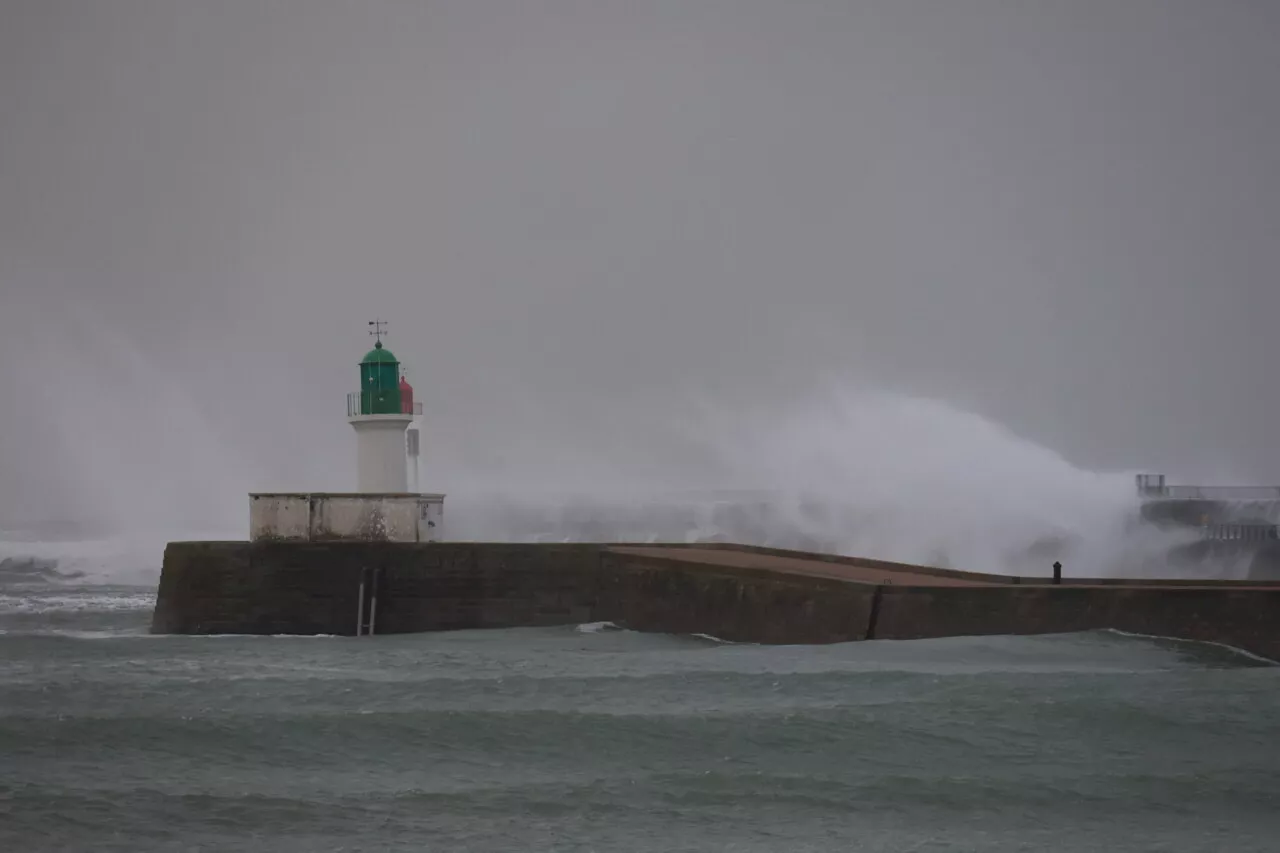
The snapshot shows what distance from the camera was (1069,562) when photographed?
109 feet

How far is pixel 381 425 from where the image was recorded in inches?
769

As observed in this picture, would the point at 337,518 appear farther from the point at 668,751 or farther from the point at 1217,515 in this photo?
the point at 1217,515

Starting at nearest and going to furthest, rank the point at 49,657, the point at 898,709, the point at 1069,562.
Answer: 1. the point at 898,709
2. the point at 49,657
3. the point at 1069,562

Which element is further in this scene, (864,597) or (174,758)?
(864,597)

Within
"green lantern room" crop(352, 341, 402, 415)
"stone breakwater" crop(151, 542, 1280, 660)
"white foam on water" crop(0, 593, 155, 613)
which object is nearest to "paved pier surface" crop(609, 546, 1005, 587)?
"stone breakwater" crop(151, 542, 1280, 660)

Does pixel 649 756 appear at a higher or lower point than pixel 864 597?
lower

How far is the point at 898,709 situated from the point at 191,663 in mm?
7205

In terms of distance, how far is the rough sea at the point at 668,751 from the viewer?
9.27 meters

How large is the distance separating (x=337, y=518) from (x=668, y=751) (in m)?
7.82

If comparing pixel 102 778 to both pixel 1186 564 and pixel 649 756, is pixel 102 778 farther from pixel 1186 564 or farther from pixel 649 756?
pixel 1186 564

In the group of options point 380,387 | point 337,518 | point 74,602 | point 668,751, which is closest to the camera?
point 668,751

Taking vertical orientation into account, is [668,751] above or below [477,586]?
below

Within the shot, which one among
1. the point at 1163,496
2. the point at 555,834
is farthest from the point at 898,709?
the point at 1163,496

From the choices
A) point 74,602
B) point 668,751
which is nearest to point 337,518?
point 668,751
